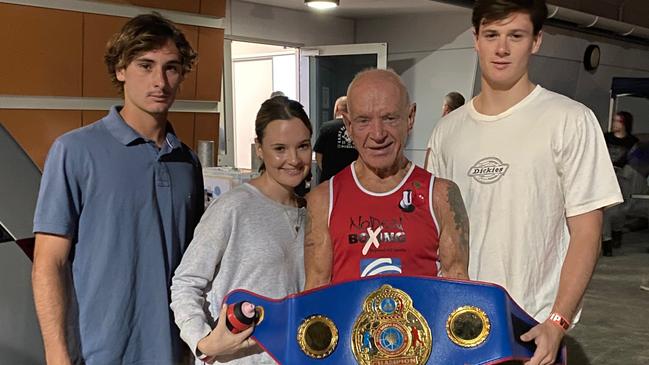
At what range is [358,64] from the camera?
26.1 feet

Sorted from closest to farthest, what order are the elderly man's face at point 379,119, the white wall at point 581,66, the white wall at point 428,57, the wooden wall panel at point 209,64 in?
1. the elderly man's face at point 379,119
2. the wooden wall panel at point 209,64
3. the white wall at point 428,57
4. the white wall at point 581,66

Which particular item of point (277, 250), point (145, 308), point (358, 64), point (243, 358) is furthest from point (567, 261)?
point (358, 64)

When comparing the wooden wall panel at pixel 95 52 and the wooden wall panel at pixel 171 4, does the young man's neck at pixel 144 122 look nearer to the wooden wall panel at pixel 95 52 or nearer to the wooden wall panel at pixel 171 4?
the wooden wall panel at pixel 95 52

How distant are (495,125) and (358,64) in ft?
21.2

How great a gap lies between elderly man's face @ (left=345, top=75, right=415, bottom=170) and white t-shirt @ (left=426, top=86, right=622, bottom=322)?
0.89 ft

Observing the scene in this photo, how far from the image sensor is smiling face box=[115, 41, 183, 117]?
62.2 inches

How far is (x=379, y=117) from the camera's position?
4.72ft

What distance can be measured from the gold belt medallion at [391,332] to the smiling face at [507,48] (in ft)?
1.89

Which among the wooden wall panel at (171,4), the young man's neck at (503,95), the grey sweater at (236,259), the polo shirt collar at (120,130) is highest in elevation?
the wooden wall panel at (171,4)

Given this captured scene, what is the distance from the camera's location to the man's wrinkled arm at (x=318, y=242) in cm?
149

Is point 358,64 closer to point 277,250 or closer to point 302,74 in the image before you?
point 302,74

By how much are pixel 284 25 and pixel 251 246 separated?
6451 millimetres

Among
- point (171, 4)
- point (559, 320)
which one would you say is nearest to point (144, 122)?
point (559, 320)

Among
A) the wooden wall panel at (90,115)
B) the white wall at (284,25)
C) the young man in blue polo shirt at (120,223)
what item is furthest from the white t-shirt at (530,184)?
the white wall at (284,25)
